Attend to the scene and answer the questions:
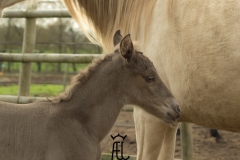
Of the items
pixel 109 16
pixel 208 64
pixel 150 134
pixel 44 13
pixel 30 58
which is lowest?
pixel 150 134

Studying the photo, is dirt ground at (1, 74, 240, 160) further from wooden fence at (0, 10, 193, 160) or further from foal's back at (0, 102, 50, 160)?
foal's back at (0, 102, 50, 160)

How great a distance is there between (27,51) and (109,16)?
177 cm

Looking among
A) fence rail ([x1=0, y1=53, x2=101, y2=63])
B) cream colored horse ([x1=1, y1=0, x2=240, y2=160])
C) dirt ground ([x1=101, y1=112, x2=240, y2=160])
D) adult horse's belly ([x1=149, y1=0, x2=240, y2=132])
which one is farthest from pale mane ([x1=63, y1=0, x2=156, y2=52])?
dirt ground ([x1=101, y1=112, x2=240, y2=160])

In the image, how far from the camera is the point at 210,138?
5914 millimetres

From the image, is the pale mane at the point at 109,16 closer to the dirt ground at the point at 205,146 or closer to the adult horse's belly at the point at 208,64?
the adult horse's belly at the point at 208,64

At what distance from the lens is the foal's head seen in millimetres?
2320

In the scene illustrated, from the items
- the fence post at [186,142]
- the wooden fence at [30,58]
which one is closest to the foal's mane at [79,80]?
the wooden fence at [30,58]

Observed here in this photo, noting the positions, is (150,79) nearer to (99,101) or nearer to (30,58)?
(99,101)

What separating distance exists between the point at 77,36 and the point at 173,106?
14.9 m

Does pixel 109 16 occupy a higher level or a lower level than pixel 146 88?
higher

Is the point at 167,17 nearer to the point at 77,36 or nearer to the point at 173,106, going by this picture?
the point at 173,106

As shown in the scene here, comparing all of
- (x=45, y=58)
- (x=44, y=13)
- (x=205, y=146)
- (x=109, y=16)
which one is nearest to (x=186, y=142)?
(x=205, y=146)

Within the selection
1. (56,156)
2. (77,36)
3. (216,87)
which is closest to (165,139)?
(216,87)

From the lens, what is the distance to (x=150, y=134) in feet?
9.67
